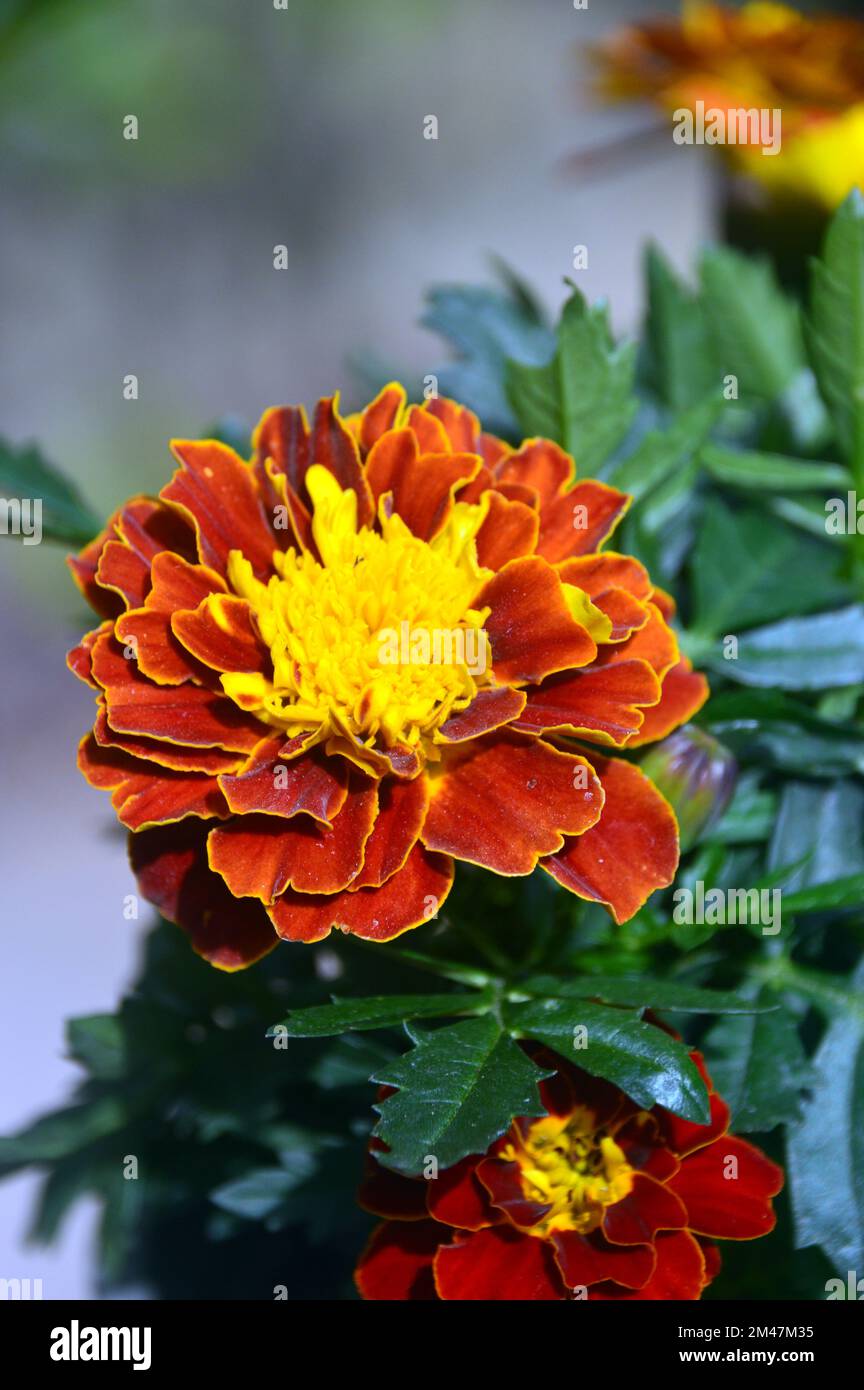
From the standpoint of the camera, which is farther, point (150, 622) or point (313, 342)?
point (313, 342)

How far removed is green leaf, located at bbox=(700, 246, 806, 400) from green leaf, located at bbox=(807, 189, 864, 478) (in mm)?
104

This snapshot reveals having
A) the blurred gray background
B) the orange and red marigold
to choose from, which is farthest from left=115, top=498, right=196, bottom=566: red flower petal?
the blurred gray background

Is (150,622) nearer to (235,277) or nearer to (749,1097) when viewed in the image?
(749,1097)

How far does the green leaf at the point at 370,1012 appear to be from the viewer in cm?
32

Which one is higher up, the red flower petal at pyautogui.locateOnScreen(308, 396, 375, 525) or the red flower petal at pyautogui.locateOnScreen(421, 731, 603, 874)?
the red flower petal at pyautogui.locateOnScreen(308, 396, 375, 525)

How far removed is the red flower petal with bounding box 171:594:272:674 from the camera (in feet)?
1.10

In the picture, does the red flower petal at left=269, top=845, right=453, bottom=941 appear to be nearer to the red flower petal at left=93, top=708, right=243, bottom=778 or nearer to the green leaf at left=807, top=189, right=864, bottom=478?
the red flower petal at left=93, top=708, right=243, bottom=778

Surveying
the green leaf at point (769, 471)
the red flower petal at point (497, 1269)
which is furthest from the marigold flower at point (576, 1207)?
the green leaf at point (769, 471)

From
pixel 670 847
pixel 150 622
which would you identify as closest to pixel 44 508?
pixel 150 622

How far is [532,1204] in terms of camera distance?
36 cm

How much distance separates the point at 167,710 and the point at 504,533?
0.10m

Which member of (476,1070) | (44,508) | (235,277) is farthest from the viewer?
(235,277)

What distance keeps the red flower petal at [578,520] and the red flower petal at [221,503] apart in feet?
0.26
